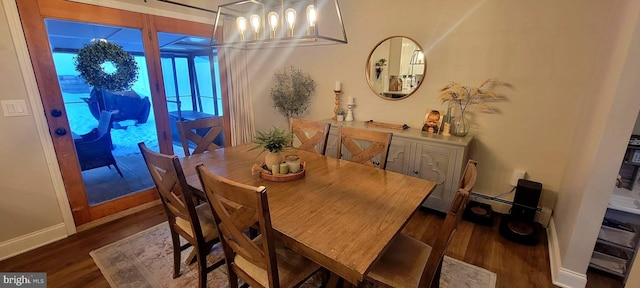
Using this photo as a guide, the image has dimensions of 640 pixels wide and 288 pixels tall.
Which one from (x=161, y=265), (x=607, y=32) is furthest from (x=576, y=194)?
(x=161, y=265)

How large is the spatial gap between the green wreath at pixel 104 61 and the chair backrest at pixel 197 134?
841 mm

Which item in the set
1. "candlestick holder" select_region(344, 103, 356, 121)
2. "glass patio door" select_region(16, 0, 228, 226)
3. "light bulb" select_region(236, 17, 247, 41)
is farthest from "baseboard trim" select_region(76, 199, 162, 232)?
"candlestick holder" select_region(344, 103, 356, 121)

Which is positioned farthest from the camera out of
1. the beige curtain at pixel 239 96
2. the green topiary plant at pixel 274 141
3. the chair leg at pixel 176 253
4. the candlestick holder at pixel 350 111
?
the beige curtain at pixel 239 96

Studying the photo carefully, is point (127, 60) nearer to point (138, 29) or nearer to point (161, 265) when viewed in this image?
point (138, 29)

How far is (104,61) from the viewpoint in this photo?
8.12 feet

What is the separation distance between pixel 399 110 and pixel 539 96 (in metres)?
1.28

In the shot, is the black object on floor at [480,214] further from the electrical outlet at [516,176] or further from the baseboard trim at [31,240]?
the baseboard trim at [31,240]

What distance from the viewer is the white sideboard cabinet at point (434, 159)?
247 centimetres

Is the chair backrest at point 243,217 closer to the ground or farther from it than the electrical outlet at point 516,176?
farther from it

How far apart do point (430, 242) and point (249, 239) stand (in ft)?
5.85

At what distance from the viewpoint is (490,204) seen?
2758 mm

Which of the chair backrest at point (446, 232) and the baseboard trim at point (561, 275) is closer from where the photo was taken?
the chair backrest at point (446, 232)

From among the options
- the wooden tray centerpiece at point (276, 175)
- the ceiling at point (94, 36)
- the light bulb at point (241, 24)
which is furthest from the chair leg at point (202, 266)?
the ceiling at point (94, 36)

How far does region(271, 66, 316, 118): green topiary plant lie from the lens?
3701mm
